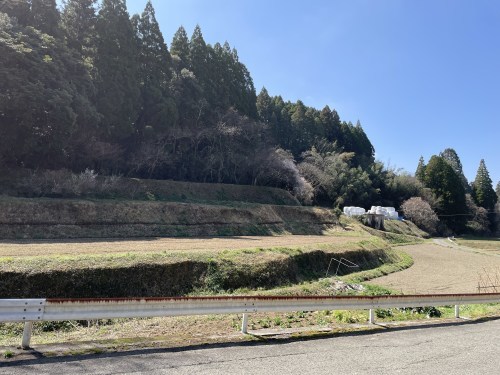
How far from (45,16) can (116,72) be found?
629cm

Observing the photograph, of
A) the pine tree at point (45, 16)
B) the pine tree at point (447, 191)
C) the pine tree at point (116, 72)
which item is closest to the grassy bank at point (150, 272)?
the pine tree at point (116, 72)

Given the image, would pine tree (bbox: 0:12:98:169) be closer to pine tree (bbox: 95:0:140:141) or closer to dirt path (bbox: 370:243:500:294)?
pine tree (bbox: 95:0:140:141)

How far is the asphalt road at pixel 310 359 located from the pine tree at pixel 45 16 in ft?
102

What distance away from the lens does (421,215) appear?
211 feet

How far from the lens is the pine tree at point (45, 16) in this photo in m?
28.5

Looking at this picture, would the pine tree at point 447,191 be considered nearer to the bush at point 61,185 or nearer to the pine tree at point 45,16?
the bush at point 61,185

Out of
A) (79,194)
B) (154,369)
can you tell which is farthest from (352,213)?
(154,369)

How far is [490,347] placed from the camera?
6137 mm

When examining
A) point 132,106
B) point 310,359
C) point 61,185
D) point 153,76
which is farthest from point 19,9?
point 310,359

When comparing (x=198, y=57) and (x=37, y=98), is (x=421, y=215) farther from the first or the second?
(x=37, y=98)

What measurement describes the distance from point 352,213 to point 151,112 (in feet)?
104

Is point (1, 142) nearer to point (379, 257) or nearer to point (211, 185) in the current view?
point (211, 185)

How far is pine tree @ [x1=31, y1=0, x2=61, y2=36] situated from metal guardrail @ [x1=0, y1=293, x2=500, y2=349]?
30138 millimetres

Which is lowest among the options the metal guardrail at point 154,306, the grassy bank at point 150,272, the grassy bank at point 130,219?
the grassy bank at point 150,272
